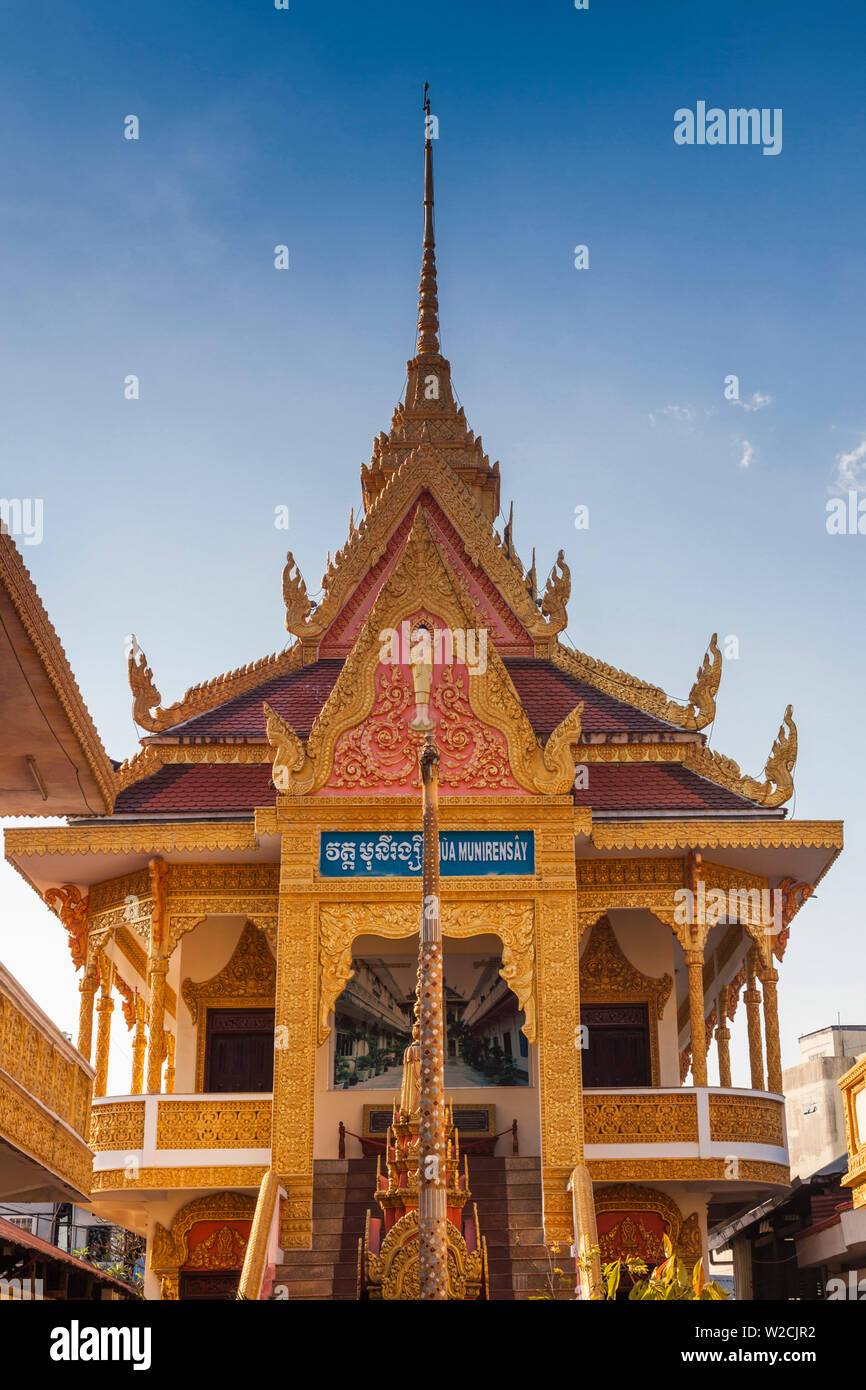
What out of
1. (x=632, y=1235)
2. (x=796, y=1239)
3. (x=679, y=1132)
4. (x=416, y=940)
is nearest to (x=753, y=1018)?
(x=679, y=1132)

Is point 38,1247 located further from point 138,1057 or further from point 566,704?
point 566,704

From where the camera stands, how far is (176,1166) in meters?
15.4

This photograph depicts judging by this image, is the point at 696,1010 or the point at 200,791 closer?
the point at 696,1010

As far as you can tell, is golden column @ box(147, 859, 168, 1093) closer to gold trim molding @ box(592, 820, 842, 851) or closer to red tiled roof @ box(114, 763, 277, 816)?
red tiled roof @ box(114, 763, 277, 816)

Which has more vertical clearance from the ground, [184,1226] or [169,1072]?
[169,1072]

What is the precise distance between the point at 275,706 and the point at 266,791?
1920 millimetres

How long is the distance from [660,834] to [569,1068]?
264 centimetres

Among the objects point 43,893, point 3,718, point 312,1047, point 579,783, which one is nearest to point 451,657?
point 579,783

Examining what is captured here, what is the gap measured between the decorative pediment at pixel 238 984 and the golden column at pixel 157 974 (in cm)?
197

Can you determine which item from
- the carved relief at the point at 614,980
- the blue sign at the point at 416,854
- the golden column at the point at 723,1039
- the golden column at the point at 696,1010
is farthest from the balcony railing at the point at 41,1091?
the golden column at the point at 723,1039

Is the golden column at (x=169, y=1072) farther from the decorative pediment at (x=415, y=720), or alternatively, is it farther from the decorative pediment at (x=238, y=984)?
the decorative pediment at (x=415, y=720)

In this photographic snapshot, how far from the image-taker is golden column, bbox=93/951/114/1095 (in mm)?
16844

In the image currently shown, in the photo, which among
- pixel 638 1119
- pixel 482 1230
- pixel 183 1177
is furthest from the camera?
pixel 638 1119

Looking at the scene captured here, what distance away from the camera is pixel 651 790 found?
57.0 feet
